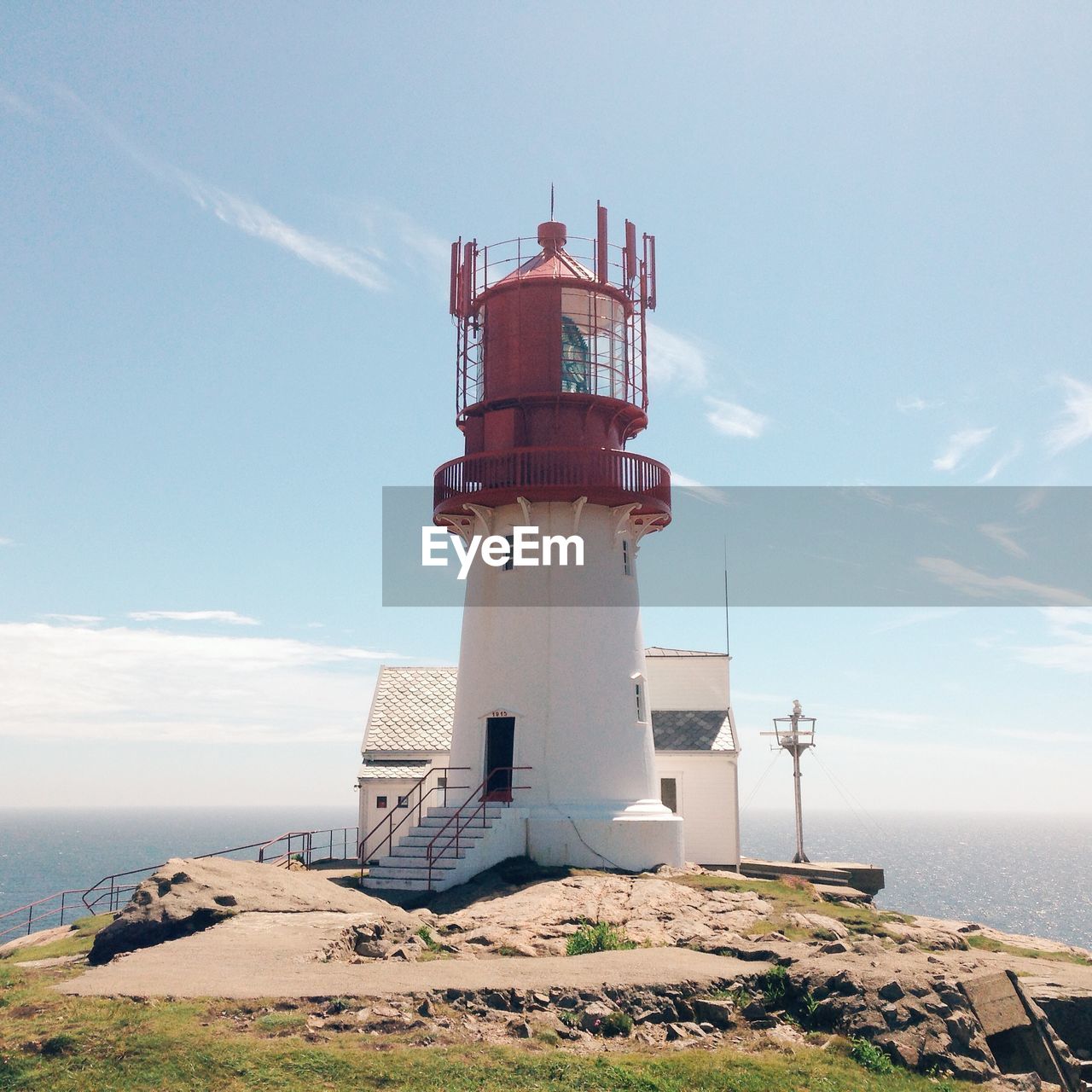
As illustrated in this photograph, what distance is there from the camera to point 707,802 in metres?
33.4

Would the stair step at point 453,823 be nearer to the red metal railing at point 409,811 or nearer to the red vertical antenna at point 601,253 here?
the red metal railing at point 409,811

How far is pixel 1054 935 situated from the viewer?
8644 centimetres

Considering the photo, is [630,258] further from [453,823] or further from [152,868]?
[152,868]

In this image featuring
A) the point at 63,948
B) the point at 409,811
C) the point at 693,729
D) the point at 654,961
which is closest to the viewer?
the point at 654,961

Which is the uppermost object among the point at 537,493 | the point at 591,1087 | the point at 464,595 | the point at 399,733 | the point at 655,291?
the point at 655,291

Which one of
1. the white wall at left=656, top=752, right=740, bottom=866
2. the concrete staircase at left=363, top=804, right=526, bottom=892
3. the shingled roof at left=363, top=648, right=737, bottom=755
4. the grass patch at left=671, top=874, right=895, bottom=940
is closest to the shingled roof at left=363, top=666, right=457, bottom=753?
the shingled roof at left=363, top=648, right=737, bottom=755

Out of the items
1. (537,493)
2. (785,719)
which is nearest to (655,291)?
(537,493)

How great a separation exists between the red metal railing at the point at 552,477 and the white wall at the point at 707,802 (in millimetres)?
9070

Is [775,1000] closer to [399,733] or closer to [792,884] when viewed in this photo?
[792,884]

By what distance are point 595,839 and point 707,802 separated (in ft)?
26.9

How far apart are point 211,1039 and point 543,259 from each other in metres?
22.8

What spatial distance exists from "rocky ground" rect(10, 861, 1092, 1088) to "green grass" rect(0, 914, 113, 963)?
196cm

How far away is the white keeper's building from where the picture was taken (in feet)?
108

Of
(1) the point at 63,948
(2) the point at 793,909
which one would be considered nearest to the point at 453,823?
(2) the point at 793,909
